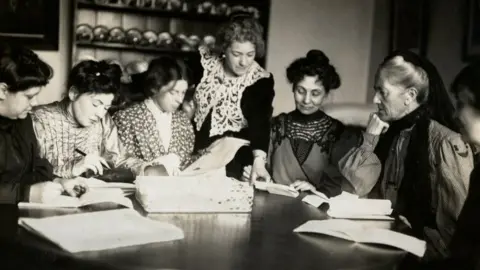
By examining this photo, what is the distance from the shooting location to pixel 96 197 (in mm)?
1374

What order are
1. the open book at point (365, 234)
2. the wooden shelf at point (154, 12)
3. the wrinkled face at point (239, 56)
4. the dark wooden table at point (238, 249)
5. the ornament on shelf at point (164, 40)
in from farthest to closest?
1. the ornament on shelf at point (164, 40)
2. the wooden shelf at point (154, 12)
3. the wrinkled face at point (239, 56)
4. the open book at point (365, 234)
5. the dark wooden table at point (238, 249)

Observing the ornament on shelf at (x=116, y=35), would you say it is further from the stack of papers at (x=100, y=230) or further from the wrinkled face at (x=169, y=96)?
the stack of papers at (x=100, y=230)

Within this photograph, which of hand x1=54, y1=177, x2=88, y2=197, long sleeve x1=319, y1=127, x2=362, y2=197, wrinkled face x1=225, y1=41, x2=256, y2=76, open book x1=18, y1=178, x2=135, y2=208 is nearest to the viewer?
open book x1=18, y1=178, x2=135, y2=208

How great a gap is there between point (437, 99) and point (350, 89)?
0.43 metres

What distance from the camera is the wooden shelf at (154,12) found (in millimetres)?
2254

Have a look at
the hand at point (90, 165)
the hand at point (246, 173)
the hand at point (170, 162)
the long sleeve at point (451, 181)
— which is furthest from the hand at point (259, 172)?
the long sleeve at point (451, 181)

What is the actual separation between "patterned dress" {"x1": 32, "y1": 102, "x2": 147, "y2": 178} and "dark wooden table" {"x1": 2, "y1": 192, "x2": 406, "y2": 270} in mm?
430

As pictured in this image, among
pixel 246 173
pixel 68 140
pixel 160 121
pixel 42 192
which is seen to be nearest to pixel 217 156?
pixel 246 173

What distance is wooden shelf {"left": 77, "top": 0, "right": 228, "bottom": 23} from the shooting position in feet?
7.39

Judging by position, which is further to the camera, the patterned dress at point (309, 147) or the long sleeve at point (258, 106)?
the long sleeve at point (258, 106)

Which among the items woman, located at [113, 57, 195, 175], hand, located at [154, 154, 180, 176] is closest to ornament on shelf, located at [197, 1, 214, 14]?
woman, located at [113, 57, 195, 175]

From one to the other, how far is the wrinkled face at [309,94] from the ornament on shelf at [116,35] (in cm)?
A: 81

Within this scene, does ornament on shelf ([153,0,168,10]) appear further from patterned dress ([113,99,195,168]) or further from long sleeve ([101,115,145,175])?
long sleeve ([101,115,145,175])

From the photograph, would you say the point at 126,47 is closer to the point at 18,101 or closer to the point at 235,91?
the point at 235,91
